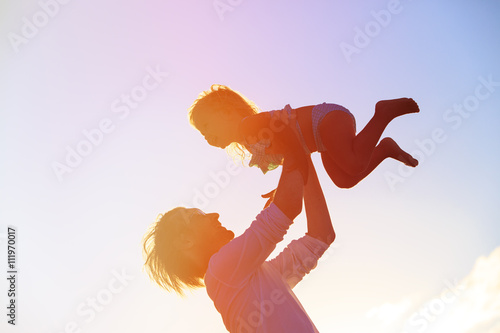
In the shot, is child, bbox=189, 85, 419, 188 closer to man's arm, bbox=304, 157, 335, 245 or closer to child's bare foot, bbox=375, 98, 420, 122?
child's bare foot, bbox=375, 98, 420, 122

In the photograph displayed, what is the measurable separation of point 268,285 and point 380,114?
5.50 ft

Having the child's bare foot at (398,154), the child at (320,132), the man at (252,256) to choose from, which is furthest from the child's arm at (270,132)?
the child's bare foot at (398,154)

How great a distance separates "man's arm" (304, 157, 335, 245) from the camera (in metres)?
2.69

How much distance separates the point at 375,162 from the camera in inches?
128

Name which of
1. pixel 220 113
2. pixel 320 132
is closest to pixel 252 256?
pixel 320 132

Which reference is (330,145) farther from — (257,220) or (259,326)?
(259,326)

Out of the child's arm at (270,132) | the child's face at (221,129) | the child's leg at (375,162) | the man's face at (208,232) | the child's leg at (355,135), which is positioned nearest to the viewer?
the child's arm at (270,132)

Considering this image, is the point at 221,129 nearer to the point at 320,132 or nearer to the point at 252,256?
the point at 320,132

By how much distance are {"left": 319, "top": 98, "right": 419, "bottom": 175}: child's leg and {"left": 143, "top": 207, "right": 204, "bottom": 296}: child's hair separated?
1.28 metres

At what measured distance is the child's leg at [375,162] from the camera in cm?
320

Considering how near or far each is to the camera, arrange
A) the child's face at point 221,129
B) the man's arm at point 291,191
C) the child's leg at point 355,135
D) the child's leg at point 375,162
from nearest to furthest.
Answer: the man's arm at point 291,191
the child's leg at point 355,135
the child's leg at point 375,162
the child's face at point 221,129

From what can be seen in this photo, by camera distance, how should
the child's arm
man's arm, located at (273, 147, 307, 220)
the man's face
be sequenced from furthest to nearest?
the man's face < the child's arm < man's arm, located at (273, 147, 307, 220)

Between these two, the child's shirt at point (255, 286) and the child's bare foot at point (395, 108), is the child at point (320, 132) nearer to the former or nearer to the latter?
the child's bare foot at point (395, 108)

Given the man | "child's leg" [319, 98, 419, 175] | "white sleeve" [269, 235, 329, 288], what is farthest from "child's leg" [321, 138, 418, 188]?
"white sleeve" [269, 235, 329, 288]
